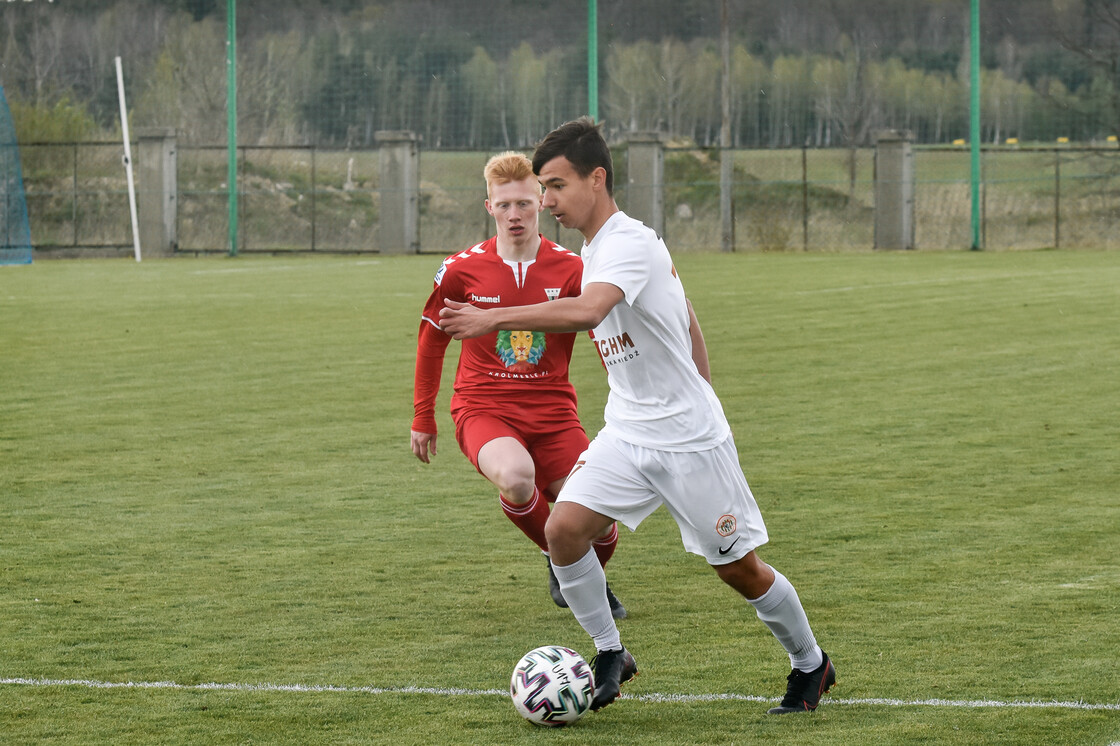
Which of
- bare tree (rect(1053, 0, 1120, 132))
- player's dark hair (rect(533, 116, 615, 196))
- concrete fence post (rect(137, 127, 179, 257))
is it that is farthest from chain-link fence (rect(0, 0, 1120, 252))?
player's dark hair (rect(533, 116, 615, 196))

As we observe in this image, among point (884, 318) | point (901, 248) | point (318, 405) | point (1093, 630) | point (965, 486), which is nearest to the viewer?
point (1093, 630)

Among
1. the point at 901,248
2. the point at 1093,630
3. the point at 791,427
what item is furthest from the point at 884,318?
the point at 901,248

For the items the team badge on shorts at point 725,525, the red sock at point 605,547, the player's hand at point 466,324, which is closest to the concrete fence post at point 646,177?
the red sock at point 605,547

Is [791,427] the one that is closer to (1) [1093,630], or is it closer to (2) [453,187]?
(1) [1093,630]

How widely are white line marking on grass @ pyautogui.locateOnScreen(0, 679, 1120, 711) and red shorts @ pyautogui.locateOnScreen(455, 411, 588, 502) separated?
1.26 meters

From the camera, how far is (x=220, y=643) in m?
5.28

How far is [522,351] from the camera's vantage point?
19.3 ft

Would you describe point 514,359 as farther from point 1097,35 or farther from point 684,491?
point 1097,35

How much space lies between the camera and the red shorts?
5797mm

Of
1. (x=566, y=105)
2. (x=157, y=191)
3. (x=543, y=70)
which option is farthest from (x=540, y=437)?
(x=543, y=70)

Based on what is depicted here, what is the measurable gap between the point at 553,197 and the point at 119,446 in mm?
6064

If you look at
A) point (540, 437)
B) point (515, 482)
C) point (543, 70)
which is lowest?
point (515, 482)

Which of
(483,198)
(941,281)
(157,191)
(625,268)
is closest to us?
(625,268)

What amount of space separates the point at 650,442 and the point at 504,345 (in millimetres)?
1618
